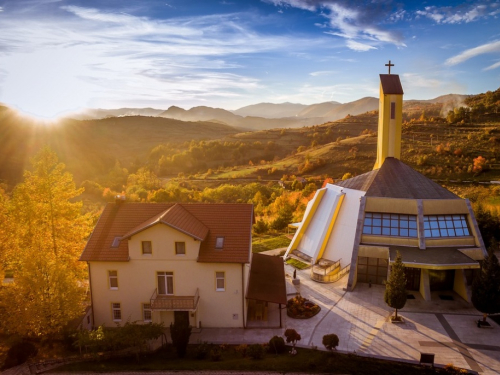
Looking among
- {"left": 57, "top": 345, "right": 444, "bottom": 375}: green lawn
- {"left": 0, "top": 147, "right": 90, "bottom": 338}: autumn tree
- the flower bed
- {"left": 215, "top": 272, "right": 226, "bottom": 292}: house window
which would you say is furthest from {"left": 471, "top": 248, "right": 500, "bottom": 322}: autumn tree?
{"left": 0, "top": 147, "right": 90, "bottom": 338}: autumn tree

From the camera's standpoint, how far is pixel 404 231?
2672 cm

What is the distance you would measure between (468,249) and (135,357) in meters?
24.3

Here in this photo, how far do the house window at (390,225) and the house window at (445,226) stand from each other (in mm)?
1018

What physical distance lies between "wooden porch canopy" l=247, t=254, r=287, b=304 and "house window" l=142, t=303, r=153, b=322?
6.59m

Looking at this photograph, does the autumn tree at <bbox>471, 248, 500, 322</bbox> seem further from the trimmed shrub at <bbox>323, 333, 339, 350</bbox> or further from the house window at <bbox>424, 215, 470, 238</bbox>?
the trimmed shrub at <bbox>323, 333, 339, 350</bbox>

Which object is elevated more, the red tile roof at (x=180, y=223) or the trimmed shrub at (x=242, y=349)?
the red tile roof at (x=180, y=223)

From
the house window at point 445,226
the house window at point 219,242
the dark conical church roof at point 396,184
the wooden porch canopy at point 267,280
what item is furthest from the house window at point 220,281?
the house window at point 445,226

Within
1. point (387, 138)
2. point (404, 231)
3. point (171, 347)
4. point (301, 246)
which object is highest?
point (387, 138)

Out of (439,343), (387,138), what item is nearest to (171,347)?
(439,343)

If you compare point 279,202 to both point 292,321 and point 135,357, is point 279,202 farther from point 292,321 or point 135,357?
point 135,357

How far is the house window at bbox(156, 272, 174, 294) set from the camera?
21.9 meters

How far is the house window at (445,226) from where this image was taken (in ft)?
86.5

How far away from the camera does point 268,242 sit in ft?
136

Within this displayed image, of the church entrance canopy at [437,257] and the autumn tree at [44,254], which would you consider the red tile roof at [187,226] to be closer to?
the autumn tree at [44,254]
